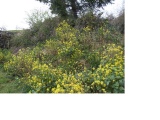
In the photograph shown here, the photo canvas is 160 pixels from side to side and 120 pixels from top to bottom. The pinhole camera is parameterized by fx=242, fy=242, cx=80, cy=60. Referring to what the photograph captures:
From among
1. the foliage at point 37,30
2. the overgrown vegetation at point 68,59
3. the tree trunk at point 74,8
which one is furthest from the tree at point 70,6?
the foliage at point 37,30

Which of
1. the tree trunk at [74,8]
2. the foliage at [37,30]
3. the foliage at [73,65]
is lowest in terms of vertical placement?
the foliage at [73,65]

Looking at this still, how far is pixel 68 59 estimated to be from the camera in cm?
389

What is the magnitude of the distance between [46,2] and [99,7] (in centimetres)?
118

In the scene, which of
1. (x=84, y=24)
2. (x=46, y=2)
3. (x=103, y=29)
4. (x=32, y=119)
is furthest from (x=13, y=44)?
(x=32, y=119)

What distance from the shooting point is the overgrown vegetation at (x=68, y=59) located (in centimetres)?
266

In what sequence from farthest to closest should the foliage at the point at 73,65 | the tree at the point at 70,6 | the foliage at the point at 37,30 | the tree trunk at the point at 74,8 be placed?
the foliage at the point at 37,30 < the tree trunk at the point at 74,8 < the tree at the point at 70,6 < the foliage at the point at 73,65

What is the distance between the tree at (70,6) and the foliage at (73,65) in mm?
310

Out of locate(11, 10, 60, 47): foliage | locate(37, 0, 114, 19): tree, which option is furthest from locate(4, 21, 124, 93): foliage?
locate(11, 10, 60, 47): foliage

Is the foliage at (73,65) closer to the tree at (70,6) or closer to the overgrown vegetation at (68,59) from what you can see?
the overgrown vegetation at (68,59)

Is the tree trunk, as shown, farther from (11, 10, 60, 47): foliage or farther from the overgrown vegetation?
(11, 10, 60, 47): foliage

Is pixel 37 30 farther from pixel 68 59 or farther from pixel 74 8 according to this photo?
pixel 68 59

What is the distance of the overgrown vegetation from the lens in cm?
266

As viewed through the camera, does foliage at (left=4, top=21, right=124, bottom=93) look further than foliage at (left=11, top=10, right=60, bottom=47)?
No

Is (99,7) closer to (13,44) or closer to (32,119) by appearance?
(13,44)
